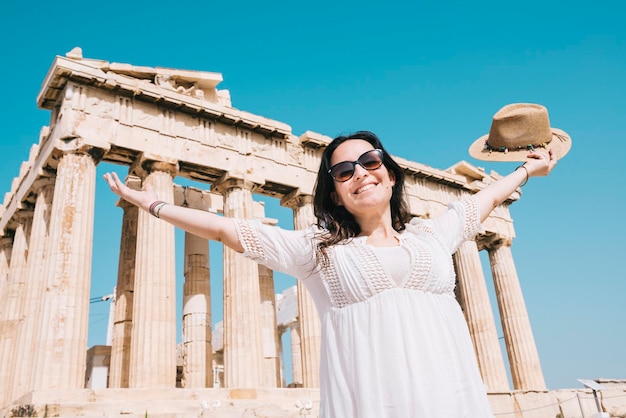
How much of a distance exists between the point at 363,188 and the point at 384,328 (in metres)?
0.78

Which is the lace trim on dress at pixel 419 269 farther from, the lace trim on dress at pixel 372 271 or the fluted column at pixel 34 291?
the fluted column at pixel 34 291

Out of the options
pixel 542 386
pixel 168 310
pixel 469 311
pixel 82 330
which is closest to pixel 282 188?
pixel 168 310

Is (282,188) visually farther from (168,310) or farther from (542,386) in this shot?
(542,386)

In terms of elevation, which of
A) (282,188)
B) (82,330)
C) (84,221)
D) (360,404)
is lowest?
(360,404)

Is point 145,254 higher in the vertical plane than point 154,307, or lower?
higher

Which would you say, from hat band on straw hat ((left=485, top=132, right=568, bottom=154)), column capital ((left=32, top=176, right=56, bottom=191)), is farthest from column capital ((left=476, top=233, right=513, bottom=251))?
hat band on straw hat ((left=485, top=132, right=568, bottom=154))

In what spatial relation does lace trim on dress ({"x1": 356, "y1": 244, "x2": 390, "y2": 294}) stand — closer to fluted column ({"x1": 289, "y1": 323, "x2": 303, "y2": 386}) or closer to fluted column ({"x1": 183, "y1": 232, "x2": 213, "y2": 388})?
fluted column ({"x1": 183, "y1": 232, "x2": 213, "y2": 388})

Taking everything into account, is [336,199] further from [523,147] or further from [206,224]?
[523,147]

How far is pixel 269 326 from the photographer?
21625mm

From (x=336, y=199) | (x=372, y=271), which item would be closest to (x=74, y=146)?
(x=336, y=199)

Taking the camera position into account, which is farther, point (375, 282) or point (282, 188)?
point (282, 188)

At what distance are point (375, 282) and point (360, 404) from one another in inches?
20.4

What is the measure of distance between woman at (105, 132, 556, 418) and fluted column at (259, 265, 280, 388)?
58.2 feet

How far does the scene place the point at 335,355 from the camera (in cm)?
235
